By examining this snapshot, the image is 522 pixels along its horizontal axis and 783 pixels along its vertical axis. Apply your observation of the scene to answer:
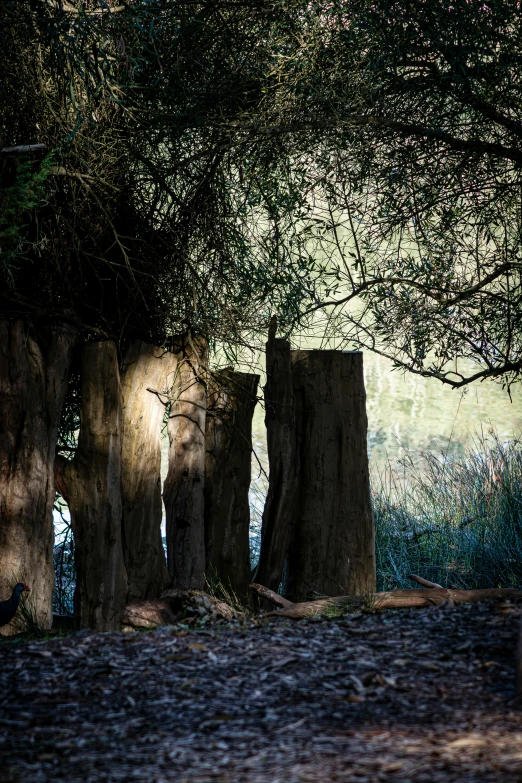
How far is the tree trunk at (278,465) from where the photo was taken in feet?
18.2

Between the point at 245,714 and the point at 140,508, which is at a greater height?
the point at 140,508

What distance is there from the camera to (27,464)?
15.9 feet

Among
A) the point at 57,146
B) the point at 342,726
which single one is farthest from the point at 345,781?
the point at 57,146

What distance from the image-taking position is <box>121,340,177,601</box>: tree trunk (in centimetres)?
527

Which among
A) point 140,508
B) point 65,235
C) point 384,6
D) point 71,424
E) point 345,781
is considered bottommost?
point 345,781

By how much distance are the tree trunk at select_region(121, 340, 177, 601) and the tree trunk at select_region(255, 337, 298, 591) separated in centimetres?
68

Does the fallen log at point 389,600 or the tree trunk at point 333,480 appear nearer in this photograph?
the fallen log at point 389,600

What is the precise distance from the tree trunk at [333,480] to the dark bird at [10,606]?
1.86m

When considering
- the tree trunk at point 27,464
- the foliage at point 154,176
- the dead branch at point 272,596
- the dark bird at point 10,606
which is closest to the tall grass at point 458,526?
the dead branch at point 272,596

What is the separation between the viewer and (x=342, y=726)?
2451 mm

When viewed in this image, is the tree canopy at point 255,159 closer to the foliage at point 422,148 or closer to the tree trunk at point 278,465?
the foliage at point 422,148

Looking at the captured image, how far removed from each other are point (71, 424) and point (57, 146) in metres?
2.07

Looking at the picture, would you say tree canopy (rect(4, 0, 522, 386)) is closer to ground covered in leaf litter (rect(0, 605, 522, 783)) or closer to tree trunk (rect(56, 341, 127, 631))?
tree trunk (rect(56, 341, 127, 631))

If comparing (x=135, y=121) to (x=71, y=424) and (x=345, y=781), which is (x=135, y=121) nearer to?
(x=71, y=424)
